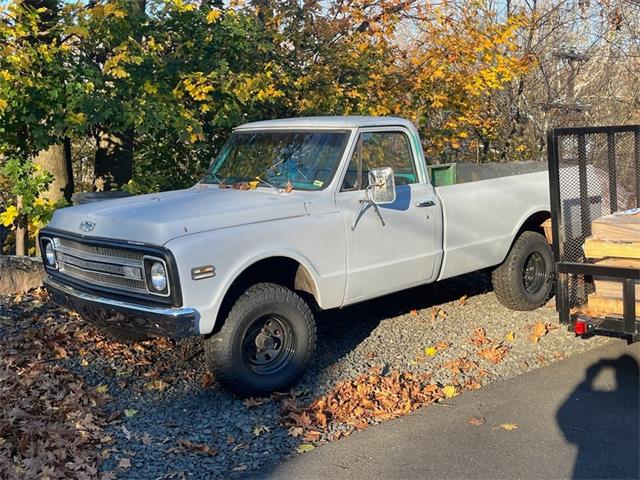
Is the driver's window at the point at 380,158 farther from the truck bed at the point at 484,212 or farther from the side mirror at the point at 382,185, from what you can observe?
the truck bed at the point at 484,212

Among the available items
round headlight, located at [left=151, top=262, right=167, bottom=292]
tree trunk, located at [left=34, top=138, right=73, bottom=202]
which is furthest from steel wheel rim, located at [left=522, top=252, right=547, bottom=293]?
tree trunk, located at [left=34, top=138, right=73, bottom=202]

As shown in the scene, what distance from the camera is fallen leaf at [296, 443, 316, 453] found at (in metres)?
4.44

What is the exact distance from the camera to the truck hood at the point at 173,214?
15.9 ft

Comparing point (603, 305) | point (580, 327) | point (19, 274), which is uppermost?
point (19, 274)

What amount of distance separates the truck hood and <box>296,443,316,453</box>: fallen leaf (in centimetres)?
152

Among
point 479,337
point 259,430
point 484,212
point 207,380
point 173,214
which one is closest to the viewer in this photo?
point 259,430

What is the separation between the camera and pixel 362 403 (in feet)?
16.6

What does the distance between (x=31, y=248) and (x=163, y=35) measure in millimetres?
4726

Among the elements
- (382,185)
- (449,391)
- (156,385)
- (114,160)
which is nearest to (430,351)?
(449,391)

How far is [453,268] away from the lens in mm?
6578

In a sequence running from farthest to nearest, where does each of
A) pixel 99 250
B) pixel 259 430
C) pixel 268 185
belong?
pixel 268 185
pixel 99 250
pixel 259 430

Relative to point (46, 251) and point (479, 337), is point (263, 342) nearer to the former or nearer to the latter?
point (46, 251)

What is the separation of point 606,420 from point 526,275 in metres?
2.81

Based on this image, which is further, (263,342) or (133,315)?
(263,342)
